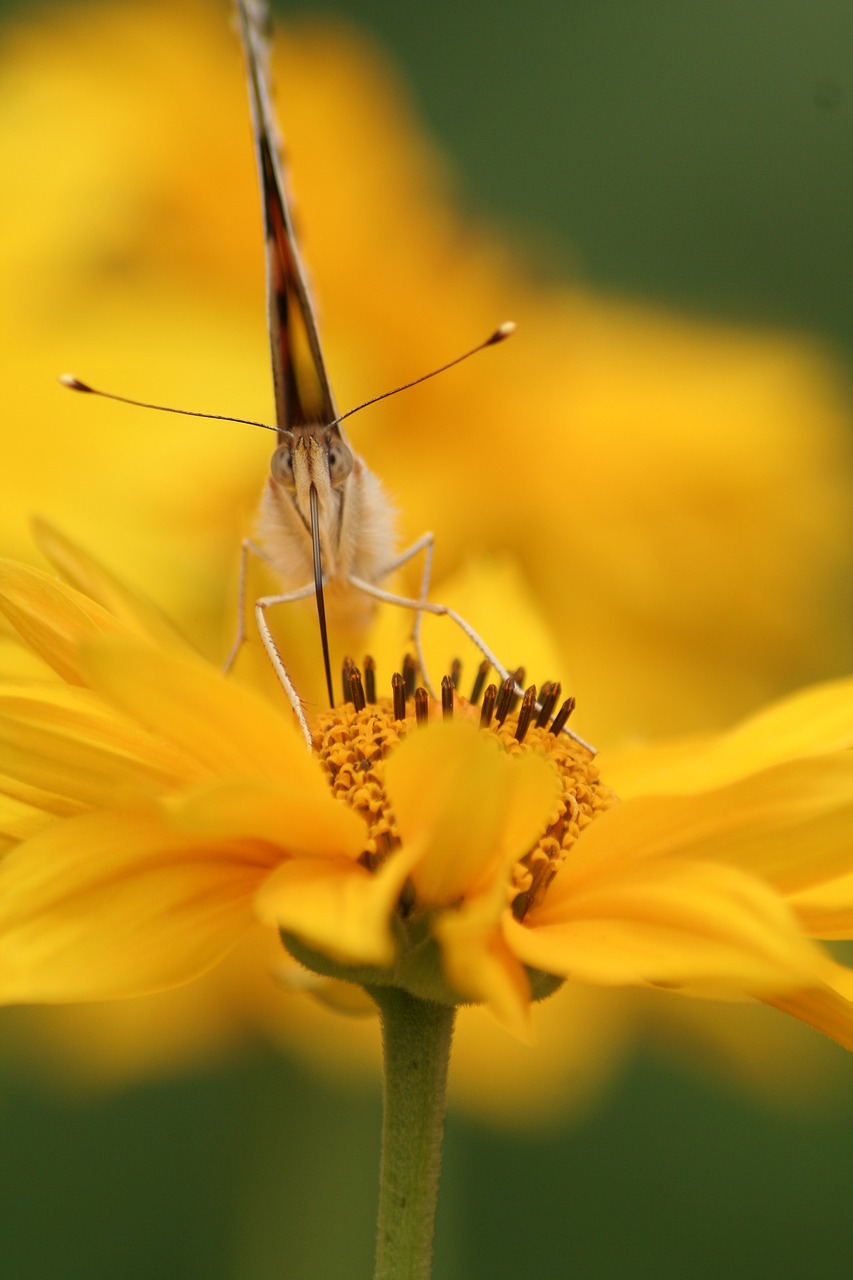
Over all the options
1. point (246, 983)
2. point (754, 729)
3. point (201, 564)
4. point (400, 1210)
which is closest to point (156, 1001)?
point (246, 983)

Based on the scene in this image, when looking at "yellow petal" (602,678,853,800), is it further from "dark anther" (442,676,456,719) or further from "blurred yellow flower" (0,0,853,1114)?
"blurred yellow flower" (0,0,853,1114)

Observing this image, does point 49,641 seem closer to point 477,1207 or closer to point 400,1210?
point 400,1210

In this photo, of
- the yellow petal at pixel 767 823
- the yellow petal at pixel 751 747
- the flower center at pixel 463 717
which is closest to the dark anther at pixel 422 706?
the flower center at pixel 463 717

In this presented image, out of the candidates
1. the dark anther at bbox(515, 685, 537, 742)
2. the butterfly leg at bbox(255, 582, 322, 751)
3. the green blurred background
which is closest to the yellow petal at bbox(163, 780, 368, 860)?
the butterfly leg at bbox(255, 582, 322, 751)

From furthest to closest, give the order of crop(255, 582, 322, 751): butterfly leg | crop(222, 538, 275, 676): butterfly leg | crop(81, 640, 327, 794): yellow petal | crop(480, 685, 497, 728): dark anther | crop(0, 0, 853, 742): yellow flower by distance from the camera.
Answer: crop(0, 0, 853, 742): yellow flower → crop(222, 538, 275, 676): butterfly leg → crop(480, 685, 497, 728): dark anther → crop(255, 582, 322, 751): butterfly leg → crop(81, 640, 327, 794): yellow petal

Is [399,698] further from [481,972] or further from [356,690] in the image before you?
[481,972]

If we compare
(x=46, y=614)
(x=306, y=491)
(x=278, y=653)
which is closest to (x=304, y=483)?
(x=306, y=491)

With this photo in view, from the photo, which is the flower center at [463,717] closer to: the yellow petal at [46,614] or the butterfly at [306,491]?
the butterfly at [306,491]
